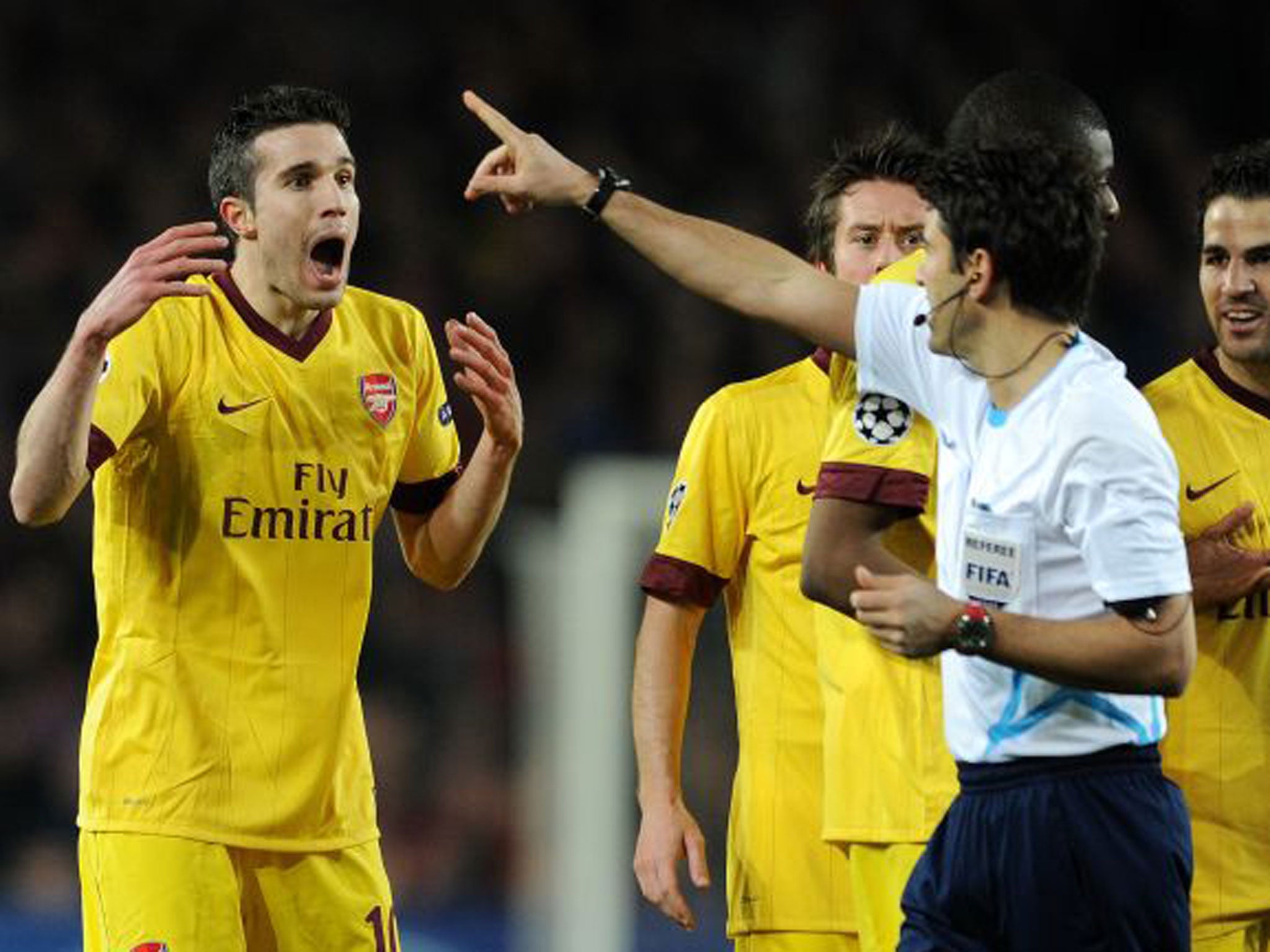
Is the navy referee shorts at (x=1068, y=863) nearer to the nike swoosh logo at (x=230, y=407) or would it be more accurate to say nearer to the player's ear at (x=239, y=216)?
the nike swoosh logo at (x=230, y=407)

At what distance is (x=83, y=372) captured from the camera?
4.21 metres

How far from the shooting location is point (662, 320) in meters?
10.6

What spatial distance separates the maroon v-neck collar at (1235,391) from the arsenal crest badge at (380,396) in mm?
1624

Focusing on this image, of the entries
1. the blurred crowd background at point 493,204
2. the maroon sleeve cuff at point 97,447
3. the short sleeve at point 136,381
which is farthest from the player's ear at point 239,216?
the blurred crowd background at point 493,204

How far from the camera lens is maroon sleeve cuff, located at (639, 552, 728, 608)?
4742 millimetres

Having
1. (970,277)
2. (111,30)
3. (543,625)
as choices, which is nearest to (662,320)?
(111,30)

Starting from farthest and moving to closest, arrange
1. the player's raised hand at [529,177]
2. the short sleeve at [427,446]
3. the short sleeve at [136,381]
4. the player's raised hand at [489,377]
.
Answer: the short sleeve at [427,446], the player's raised hand at [489,377], the short sleeve at [136,381], the player's raised hand at [529,177]

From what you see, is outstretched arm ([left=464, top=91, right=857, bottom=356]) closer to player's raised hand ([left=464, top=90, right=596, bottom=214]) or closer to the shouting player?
player's raised hand ([left=464, top=90, right=596, bottom=214])

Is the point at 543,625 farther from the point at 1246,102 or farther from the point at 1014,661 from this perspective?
the point at 1246,102

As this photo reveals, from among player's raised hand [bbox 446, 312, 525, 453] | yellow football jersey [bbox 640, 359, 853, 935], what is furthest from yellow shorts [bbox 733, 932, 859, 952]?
player's raised hand [bbox 446, 312, 525, 453]

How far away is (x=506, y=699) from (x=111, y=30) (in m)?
5.11

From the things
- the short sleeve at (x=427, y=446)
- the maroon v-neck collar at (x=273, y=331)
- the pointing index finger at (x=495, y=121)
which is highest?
the pointing index finger at (x=495, y=121)

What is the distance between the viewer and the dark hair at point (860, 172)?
15.8ft

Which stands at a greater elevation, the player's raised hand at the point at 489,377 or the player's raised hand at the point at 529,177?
the player's raised hand at the point at 529,177
